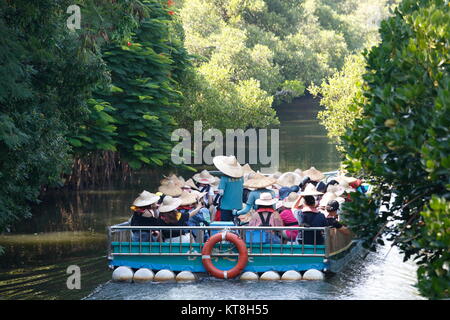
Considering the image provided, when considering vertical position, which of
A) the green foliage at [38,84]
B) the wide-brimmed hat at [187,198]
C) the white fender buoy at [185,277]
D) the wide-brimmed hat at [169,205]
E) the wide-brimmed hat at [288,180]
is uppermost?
the green foliage at [38,84]

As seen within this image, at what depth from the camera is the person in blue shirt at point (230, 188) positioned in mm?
18062

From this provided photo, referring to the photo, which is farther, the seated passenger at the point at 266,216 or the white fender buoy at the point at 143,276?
the seated passenger at the point at 266,216

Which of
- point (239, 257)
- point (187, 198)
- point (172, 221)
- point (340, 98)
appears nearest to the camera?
point (239, 257)

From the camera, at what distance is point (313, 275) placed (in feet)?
54.1

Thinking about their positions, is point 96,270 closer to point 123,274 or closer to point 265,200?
point 123,274

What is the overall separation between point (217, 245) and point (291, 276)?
60.2 inches

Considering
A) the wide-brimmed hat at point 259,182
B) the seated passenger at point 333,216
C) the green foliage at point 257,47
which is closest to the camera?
the seated passenger at point 333,216

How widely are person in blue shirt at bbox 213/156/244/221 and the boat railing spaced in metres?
1.25

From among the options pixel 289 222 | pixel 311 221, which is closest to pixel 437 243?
pixel 311 221

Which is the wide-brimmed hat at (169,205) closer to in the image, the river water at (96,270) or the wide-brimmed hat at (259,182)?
the river water at (96,270)

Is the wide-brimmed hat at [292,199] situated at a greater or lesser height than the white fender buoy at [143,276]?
greater

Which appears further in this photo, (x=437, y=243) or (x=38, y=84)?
(x=38, y=84)

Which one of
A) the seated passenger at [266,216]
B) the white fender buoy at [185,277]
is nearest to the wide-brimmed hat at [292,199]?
the seated passenger at [266,216]

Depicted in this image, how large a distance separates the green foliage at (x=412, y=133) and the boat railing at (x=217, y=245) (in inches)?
195
